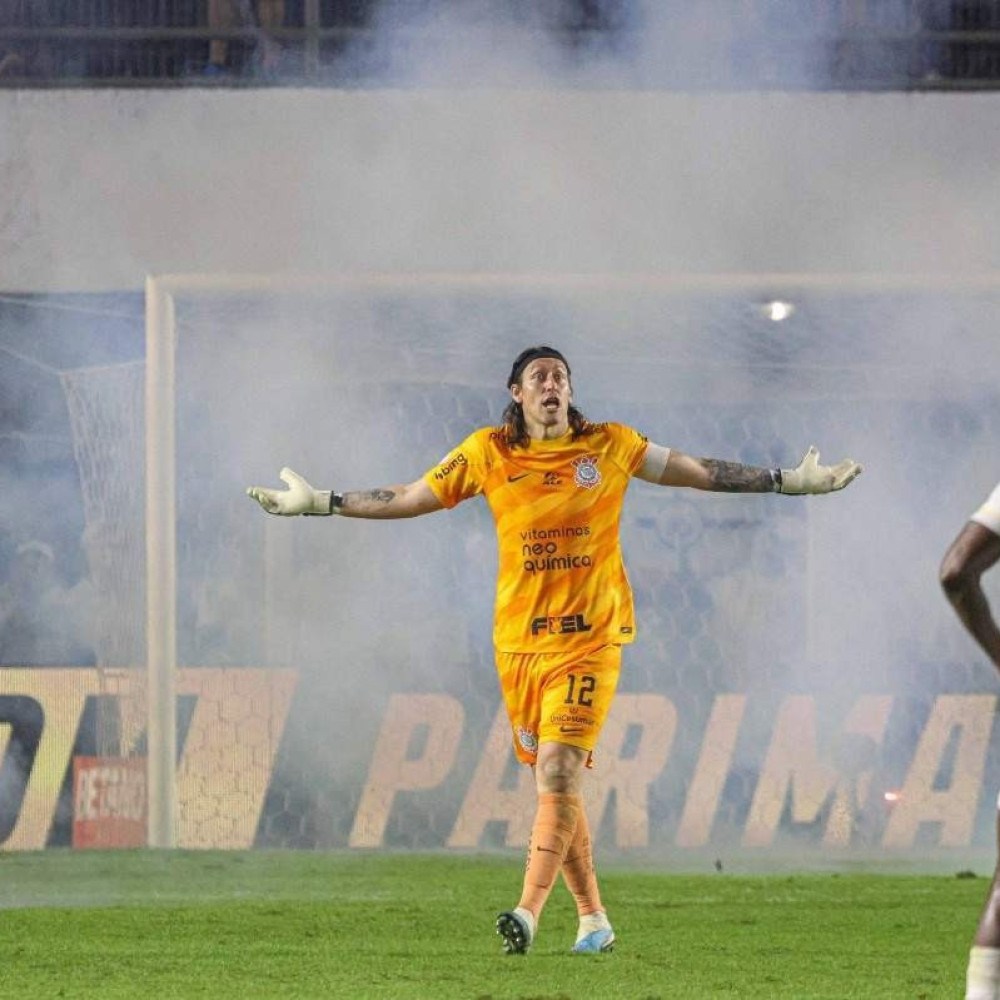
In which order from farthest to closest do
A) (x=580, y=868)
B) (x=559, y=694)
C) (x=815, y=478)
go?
(x=815, y=478) < (x=580, y=868) < (x=559, y=694)

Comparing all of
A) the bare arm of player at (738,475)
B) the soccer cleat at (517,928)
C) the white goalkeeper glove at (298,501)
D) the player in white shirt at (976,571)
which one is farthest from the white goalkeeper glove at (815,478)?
the player in white shirt at (976,571)

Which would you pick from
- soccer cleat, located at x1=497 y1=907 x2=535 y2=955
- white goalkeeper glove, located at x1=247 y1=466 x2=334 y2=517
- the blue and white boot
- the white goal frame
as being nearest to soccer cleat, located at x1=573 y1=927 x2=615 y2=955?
the blue and white boot

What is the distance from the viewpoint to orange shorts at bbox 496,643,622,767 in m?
6.06

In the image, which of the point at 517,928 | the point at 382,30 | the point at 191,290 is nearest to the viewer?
the point at 517,928

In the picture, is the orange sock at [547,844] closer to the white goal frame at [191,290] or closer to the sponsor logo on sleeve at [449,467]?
the sponsor logo on sleeve at [449,467]

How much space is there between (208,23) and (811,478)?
524cm

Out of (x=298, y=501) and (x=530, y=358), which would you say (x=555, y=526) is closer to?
(x=530, y=358)

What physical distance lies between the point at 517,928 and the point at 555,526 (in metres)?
1.09

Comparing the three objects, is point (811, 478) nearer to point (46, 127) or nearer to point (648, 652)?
point (648, 652)

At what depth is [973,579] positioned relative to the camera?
12.3 ft

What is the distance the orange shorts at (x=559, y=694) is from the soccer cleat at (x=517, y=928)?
1.55 feet

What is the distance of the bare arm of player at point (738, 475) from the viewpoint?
6301mm

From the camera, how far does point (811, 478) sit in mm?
6309

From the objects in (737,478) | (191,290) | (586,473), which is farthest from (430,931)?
(191,290)
